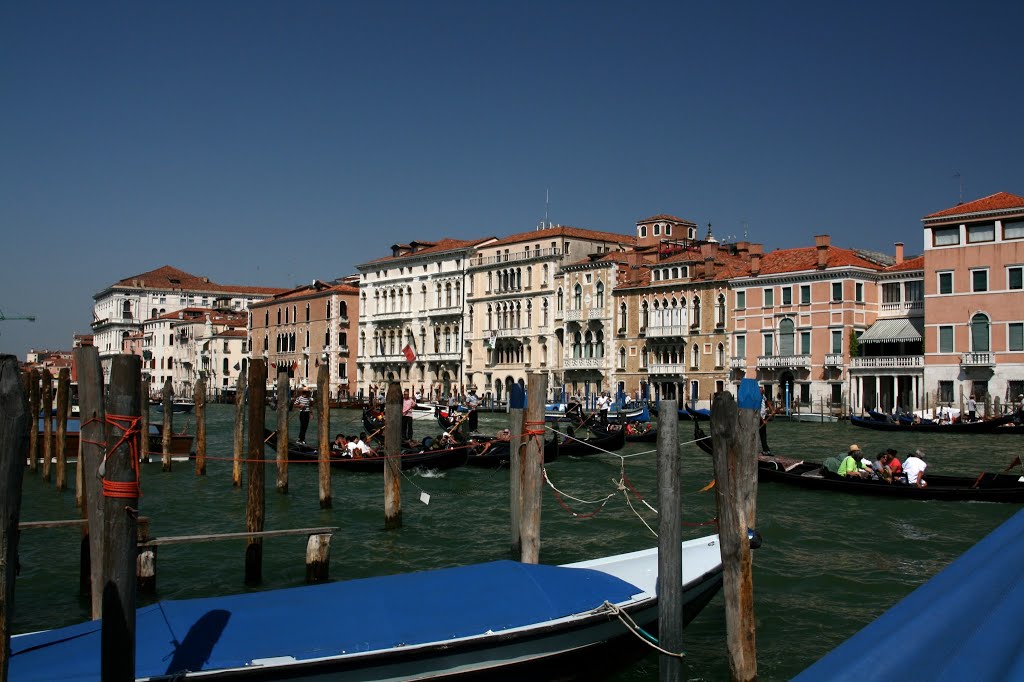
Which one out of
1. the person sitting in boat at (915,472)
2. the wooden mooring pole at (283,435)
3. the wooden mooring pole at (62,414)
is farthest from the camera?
the wooden mooring pole at (283,435)

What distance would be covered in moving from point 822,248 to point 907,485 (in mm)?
20260

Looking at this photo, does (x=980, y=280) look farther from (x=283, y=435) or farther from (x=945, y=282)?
(x=283, y=435)

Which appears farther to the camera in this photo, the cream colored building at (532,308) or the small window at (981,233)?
the cream colored building at (532,308)

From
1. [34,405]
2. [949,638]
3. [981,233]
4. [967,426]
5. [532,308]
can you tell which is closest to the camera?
[949,638]

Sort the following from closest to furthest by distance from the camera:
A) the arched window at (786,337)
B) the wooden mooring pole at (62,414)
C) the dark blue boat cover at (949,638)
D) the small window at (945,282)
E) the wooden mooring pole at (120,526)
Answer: the dark blue boat cover at (949,638) < the wooden mooring pole at (120,526) < the wooden mooring pole at (62,414) < the small window at (945,282) < the arched window at (786,337)

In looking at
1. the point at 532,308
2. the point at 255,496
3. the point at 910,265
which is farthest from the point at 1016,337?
the point at 255,496

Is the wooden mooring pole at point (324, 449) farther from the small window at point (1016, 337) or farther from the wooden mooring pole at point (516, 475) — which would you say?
the small window at point (1016, 337)

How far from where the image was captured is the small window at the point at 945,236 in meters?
26.6

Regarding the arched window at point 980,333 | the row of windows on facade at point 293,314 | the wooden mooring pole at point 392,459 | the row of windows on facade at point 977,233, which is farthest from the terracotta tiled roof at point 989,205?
the row of windows on facade at point 293,314

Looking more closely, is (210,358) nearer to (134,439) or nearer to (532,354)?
(532,354)

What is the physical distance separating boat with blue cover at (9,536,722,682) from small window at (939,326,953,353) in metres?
24.1

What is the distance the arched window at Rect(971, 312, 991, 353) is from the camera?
2600 cm

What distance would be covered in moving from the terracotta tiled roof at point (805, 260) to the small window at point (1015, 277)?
14.8 ft

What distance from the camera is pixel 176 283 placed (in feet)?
229
